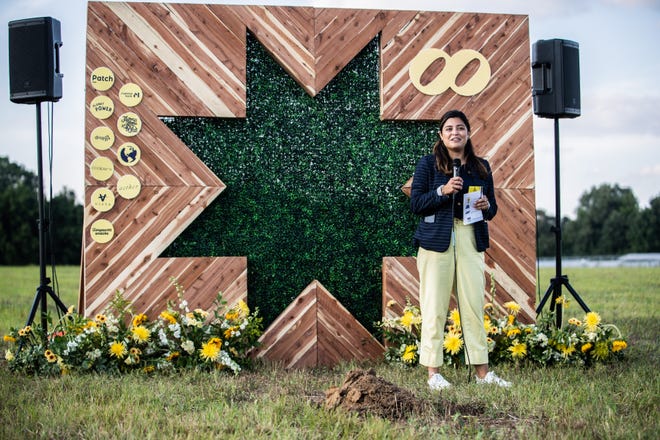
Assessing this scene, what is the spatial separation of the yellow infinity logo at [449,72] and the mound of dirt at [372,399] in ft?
9.29

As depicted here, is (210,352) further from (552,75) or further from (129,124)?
(552,75)

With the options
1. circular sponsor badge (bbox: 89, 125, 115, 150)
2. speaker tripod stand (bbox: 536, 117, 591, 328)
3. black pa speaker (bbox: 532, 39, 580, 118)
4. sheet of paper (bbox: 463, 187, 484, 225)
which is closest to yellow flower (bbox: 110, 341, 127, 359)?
circular sponsor badge (bbox: 89, 125, 115, 150)

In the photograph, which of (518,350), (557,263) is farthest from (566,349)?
(557,263)

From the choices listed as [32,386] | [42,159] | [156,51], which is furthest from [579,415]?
[42,159]

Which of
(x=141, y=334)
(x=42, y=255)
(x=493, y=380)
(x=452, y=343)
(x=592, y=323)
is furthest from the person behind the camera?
(x=42, y=255)

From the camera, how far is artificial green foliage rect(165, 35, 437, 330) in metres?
5.39

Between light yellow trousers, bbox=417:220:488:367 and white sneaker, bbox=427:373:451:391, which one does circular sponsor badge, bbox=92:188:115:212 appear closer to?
light yellow trousers, bbox=417:220:488:367

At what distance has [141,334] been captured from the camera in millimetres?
4758

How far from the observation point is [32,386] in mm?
Answer: 4316

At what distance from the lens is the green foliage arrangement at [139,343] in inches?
185

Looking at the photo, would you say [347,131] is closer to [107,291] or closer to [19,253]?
[107,291]

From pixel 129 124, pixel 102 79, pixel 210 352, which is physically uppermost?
pixel 102 79

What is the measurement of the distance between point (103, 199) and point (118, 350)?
1.29 meters

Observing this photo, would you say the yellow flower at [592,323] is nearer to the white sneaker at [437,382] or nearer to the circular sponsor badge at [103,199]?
the white sneaker at [437,382]
